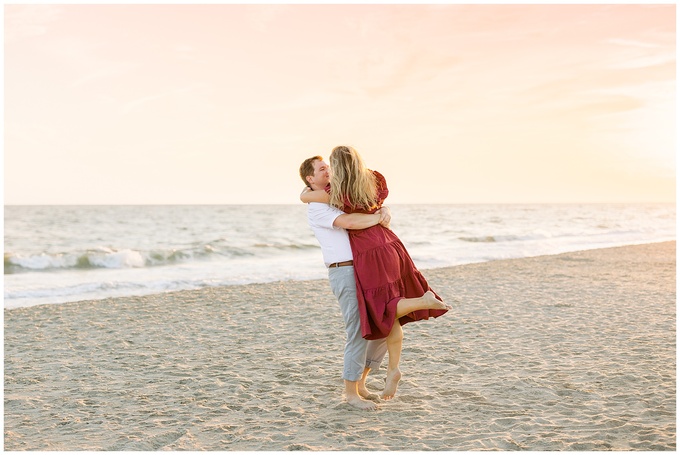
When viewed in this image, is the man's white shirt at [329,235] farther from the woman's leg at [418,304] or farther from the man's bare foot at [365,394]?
the man's bare foot at [365,394]

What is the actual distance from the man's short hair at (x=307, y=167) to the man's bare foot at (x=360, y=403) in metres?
1.54

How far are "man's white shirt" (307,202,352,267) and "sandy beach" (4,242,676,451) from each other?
1.09 metres

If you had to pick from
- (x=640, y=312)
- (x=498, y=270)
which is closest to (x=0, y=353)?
(x=640, y=312)

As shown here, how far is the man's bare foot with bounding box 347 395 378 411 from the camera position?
14.4ft

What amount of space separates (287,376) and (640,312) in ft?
16.3

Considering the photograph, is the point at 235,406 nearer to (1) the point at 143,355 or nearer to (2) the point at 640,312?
(1) the point at 143,355

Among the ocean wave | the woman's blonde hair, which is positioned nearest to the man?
the woman's blonde hair

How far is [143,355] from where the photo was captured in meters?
6.21

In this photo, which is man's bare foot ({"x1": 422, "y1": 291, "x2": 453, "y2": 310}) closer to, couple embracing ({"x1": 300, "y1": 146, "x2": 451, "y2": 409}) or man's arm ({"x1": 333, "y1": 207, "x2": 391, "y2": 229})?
couple embracing ({"x1": 300, "y1": 146, "x2": 451, "y2": 409})

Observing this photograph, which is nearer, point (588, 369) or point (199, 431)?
point (199, 431)

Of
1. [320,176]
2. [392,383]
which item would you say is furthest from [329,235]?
[392,383]

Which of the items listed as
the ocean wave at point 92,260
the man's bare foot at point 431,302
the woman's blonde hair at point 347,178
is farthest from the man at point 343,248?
the ocean wave at point 92,260

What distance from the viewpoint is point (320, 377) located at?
5.29 metres

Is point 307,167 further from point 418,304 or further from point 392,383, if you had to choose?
point 392,383
